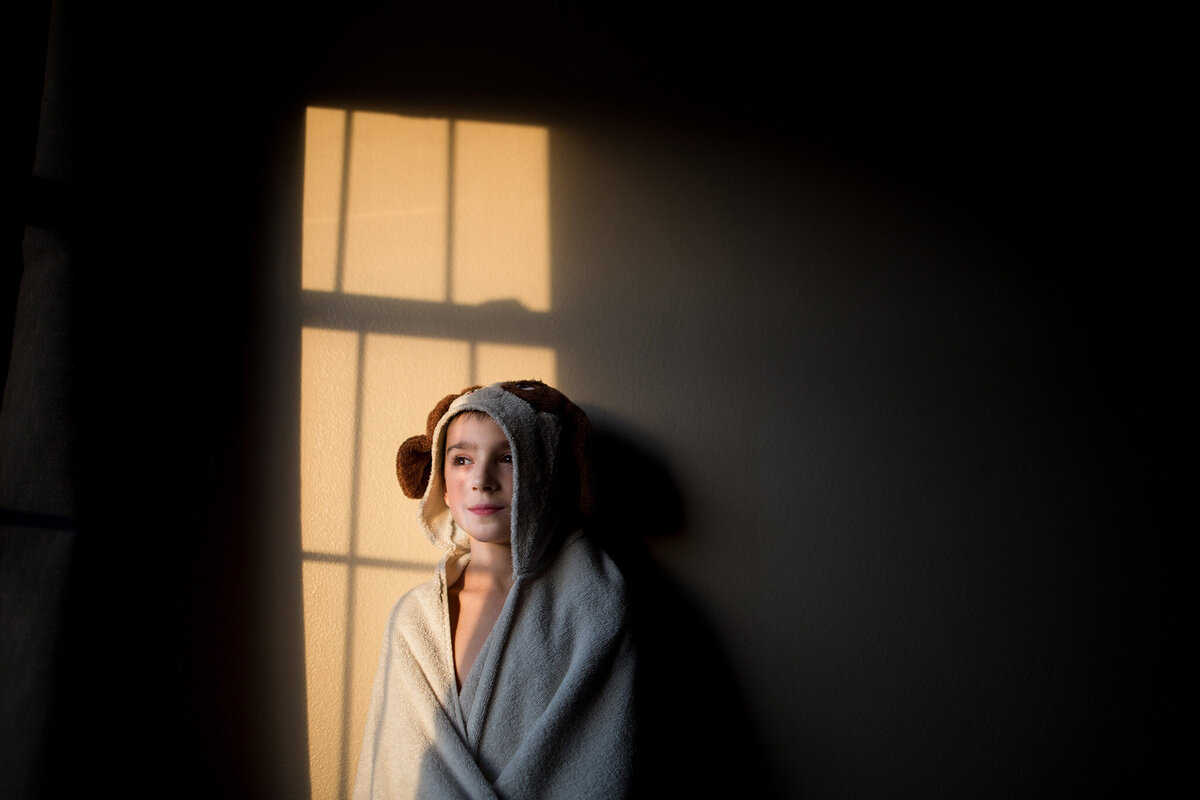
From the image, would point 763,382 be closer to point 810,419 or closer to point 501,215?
point 810,419

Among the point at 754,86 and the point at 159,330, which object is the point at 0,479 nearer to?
the point at 159,330

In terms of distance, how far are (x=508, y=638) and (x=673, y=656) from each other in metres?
Answer: 0.38

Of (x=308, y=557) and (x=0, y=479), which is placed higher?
(x=0, y=479)

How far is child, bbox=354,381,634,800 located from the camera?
1053 mm

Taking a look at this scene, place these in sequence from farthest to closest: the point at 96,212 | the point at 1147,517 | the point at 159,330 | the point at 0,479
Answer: the point at 1147,517, the point at 159,330, the point at 96,212, the point at 0,479

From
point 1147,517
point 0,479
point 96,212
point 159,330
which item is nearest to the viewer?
point 0,479

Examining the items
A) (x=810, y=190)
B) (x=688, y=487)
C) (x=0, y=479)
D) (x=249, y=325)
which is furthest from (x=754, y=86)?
(x=0, y=479)

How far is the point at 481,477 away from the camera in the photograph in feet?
3.60

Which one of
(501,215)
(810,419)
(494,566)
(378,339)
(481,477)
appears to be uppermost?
(501,215)

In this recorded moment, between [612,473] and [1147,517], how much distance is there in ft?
3.86

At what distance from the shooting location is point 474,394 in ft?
3.75

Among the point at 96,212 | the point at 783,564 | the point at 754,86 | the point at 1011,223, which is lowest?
the point at 783,564

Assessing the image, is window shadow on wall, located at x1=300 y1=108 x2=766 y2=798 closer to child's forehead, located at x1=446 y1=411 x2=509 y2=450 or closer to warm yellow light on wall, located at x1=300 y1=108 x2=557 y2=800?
warm yellow light on wall, located at x1=300 y1=108 x2=557 y2=800

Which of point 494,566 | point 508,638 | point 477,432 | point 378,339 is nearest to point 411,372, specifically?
point 378,339
